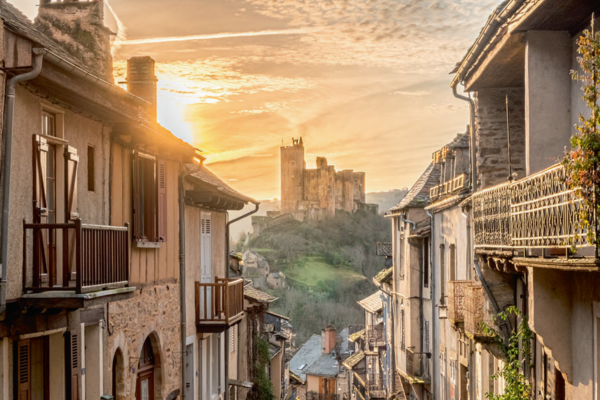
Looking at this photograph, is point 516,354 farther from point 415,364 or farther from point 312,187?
point 312,187

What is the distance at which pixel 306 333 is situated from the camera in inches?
3435

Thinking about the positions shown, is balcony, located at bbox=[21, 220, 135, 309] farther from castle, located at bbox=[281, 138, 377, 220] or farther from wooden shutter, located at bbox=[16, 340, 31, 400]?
castle, located at bbox=[281, 138, 377, 220]

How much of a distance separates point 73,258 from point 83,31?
227 inches


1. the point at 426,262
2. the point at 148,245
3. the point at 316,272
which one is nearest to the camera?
the point at 148,245

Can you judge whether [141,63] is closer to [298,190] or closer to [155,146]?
[155,146]

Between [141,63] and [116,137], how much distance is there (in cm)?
570

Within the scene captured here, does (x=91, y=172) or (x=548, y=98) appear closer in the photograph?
(x=548, y=98)

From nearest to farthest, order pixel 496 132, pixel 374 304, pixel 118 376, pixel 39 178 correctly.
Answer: pixel 39 178 → pixel 118 376 → pixel 496 132 → pixel 374 304

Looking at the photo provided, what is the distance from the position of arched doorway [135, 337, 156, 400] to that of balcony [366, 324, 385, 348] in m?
22.5

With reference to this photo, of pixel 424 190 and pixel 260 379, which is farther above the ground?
pixel 424 190

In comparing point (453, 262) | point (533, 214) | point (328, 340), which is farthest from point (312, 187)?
point (533, 214)

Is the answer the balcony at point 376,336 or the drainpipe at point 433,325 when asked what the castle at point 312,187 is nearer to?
the balcony at point 376,336

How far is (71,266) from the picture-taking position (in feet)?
Answer: 30.3

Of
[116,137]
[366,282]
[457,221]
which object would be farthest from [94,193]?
[366,282]
